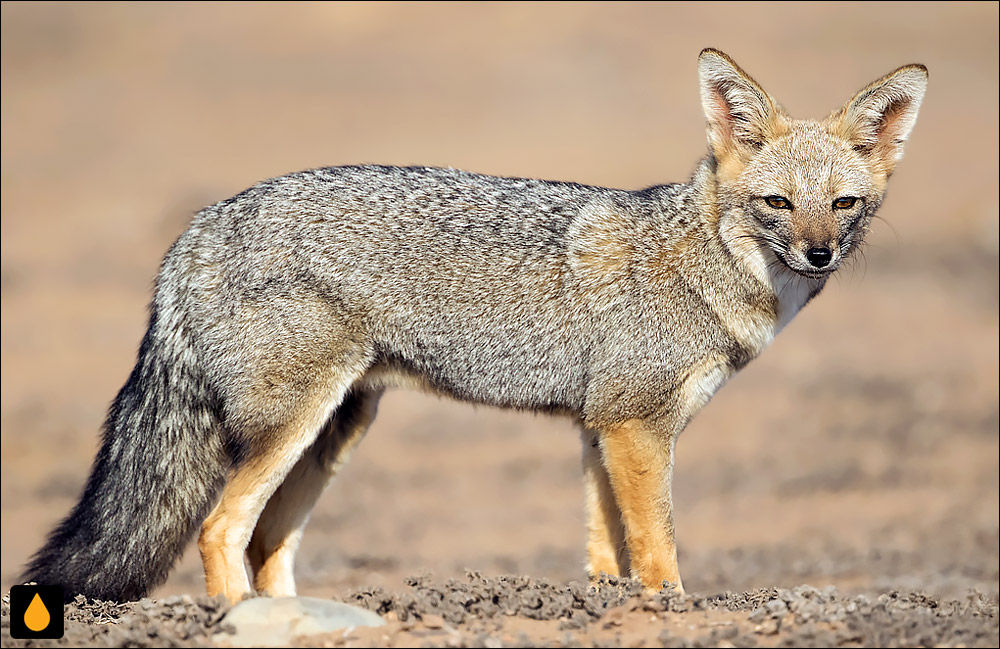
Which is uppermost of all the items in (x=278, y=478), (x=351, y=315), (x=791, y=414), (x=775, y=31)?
(x=351, y=315)

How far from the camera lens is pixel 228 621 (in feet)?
17.0

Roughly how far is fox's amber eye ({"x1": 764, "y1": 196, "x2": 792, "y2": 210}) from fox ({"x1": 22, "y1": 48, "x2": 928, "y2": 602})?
0.06 feet

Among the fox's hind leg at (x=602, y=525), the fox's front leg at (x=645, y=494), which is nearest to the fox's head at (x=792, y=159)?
the fox's front leg at (x=645, y=494)

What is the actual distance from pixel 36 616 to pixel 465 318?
2.58 m

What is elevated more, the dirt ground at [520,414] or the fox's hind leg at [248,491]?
the fox's hind leg at [248,491]

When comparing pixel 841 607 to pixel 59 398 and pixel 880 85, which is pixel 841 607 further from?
pixel 59 398

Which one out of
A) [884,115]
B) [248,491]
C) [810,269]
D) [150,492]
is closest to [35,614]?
[150,492]

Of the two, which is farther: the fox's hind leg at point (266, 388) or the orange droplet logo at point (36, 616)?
the fox's hind leg at point (266, 388)

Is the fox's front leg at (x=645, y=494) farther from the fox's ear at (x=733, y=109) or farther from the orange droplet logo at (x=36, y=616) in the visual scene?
the orange droplet logo at (x=36, y=616)

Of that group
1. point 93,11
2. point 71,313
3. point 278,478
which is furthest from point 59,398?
point 93,11

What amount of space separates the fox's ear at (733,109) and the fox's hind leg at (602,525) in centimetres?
181

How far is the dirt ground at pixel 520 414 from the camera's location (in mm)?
5844

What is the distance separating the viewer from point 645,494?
6.22m

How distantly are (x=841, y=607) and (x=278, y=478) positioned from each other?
9.29ft
